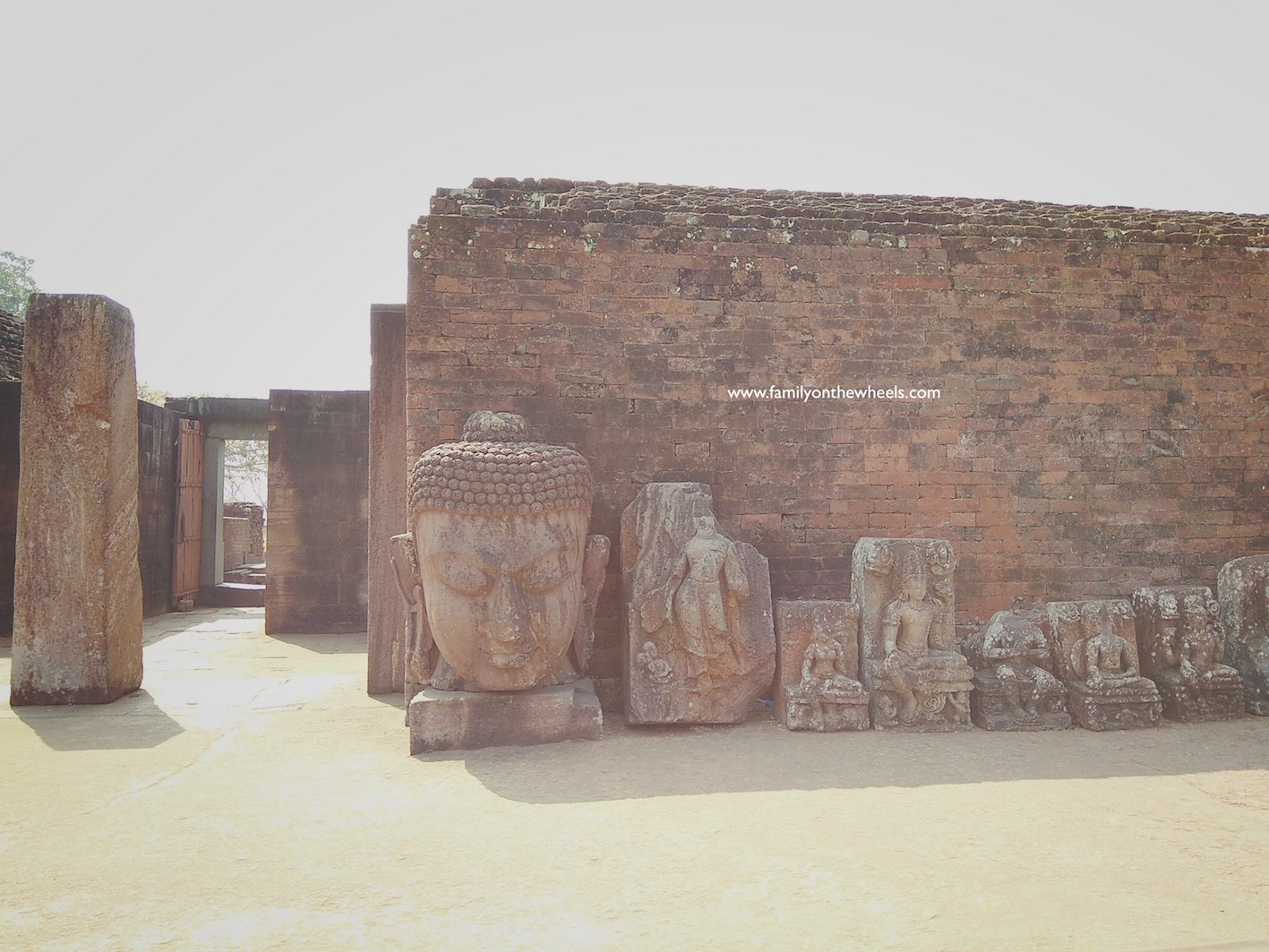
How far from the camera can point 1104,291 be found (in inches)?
241

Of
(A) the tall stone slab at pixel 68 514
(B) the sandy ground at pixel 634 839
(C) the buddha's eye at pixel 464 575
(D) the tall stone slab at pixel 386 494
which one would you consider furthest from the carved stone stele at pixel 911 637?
(A) the tall stone slab at pixel 68 514

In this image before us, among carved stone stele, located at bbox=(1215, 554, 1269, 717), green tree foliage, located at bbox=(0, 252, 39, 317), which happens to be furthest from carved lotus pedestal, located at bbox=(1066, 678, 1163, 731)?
green tree foliage, located at bbox=(0, 252, 39, 317)

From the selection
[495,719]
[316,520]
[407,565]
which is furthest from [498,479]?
[316,520]

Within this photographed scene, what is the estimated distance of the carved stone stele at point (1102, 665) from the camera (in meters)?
4.84

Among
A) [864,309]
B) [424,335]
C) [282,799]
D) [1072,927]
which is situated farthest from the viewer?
[864,309]

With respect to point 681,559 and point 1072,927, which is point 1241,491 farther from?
point 1072,927

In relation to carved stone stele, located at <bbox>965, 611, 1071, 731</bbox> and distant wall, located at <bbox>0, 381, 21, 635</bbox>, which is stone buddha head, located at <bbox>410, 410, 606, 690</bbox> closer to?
carved stone stele, located at <bbox>965, 611, 1071, 731</bbox>

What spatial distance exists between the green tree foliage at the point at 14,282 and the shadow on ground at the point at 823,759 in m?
29.4

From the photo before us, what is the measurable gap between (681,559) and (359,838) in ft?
7.88

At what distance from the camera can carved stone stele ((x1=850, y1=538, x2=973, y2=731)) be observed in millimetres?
4754

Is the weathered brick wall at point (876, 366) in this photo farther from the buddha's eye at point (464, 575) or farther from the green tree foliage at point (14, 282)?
the green tree foliage at point (14, 282)

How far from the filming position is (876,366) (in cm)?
585

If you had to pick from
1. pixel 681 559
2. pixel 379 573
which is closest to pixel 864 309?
pixel 681 559

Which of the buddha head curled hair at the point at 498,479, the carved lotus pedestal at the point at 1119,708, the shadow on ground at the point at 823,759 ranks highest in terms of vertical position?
the buddha head curled hair at the point at 498,479
